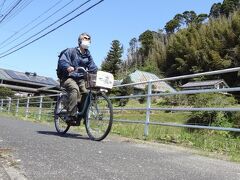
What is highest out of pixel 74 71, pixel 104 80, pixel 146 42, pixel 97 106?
pixel 146 42

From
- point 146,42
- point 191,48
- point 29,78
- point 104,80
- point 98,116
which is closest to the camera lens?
point 104,80

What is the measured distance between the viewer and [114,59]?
101625 mm

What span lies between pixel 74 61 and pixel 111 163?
3153 millimetres

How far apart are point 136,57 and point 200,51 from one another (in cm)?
4304

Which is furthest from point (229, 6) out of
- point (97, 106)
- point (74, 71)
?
point (97, 106)

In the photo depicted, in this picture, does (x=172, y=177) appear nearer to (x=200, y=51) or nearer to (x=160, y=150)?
(x=160, y=150)

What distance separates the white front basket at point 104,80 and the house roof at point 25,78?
82.0 meters

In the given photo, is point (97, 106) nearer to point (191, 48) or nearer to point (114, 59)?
point (191, 48)

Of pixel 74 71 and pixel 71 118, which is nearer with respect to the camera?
pixel 74 71

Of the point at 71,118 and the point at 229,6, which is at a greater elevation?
the point at 229,6

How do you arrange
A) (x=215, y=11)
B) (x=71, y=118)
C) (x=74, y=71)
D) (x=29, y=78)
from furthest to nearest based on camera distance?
(x=215, y=11) → (x=29, y=78) → (x=71, y=118) → (x=74, y=71)

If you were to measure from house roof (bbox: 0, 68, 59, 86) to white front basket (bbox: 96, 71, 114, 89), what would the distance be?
82007 mm

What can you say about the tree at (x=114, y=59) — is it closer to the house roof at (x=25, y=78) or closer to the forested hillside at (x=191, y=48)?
the forested hillside at (x=191, y=48)

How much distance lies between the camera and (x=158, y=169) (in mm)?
4246
